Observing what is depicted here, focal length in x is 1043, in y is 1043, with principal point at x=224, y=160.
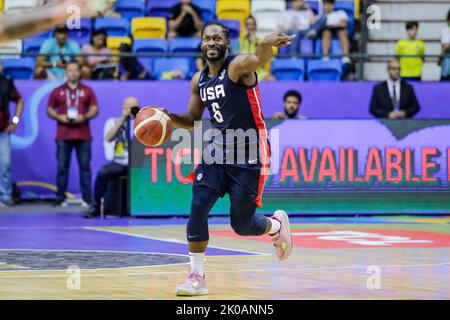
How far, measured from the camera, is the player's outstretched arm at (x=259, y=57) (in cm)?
843

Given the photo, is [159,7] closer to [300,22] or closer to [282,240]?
[300,22]

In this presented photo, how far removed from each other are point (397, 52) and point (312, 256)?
10495 mm

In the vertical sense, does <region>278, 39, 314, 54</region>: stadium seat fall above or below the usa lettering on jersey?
above

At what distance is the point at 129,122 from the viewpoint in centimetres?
1775

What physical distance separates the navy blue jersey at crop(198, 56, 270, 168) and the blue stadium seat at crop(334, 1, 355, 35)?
13.4m

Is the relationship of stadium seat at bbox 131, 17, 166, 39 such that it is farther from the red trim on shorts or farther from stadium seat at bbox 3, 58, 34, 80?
→ the red trim on shorts

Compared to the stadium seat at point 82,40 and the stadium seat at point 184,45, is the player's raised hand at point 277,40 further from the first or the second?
the stadium seat at point 82,40

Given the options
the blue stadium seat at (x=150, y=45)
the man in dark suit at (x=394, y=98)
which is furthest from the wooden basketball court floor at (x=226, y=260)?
the blue stadium seat at (x=150, y=45)

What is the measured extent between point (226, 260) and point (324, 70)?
10.7m

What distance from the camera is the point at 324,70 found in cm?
2164

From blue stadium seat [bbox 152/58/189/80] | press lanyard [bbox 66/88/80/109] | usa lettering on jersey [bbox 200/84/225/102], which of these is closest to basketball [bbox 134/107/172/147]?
usa lettering on jersey [bbox 200/84/225/102]

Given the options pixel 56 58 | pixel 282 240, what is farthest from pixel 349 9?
pixel 282 240

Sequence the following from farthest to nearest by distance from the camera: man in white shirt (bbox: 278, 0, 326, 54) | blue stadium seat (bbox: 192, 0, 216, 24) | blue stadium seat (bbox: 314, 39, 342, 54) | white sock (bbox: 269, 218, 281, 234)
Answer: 1. blue stadium seat (bbox: 192, 0, 216, 24)
2. blue stadium seat (bbox: 314, 39, 342, 54)
3. man in white shirt (bbox: 278, 0, 326, 54)
4. white sock (bbox: 269, 218, 281, 234)

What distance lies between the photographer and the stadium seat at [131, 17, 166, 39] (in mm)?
22188
